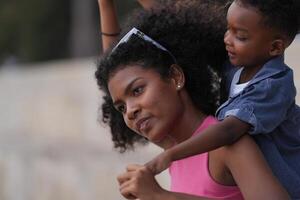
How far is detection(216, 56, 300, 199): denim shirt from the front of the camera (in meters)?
2.52

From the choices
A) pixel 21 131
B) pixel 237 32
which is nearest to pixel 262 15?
pixel 237 32

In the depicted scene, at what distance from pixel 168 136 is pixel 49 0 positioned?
24.2m

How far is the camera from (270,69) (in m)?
2.58

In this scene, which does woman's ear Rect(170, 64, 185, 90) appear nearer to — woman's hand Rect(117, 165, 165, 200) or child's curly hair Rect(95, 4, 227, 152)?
child's curly hair Rect(95, 4, 227, 152)

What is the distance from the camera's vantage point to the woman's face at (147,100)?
2.74 metres

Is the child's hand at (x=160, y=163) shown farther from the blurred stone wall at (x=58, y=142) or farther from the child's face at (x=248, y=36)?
the blurred stone wall at (x=58, y=142)

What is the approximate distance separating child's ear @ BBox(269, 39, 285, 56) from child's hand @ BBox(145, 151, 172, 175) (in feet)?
1.35

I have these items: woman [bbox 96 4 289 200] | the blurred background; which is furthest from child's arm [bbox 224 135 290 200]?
the blurred background

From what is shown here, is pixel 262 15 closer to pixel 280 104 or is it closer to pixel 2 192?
pixel 280 104

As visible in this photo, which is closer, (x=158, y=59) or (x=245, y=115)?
(x=245, y=115)

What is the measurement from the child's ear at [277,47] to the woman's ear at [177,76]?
0.36 metres

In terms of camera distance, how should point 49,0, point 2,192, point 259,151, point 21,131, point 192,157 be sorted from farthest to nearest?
1. point 49,0
2. point 21,131
3. point 2,192
4. point 192,157
5. point 259,151

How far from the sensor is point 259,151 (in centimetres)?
251

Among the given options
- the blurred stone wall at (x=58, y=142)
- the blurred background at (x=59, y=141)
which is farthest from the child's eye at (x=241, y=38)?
the blurred stone wall at (x=58, y=142)
